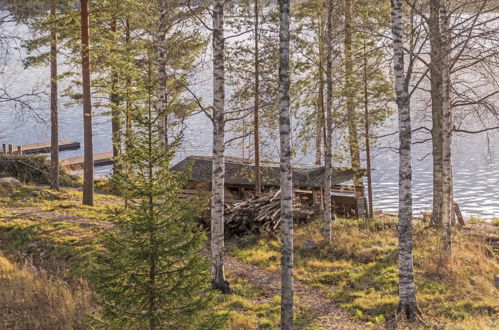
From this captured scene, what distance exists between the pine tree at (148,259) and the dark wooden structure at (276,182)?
47.8ft

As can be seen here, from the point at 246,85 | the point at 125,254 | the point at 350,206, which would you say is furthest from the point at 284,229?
the point at 350,206

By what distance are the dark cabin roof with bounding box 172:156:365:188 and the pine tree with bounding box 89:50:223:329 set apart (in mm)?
13995

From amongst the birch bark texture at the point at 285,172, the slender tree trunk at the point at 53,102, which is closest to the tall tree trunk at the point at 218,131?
the birch bark texture at the point at 285,172

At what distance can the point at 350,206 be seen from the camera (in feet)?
83.1

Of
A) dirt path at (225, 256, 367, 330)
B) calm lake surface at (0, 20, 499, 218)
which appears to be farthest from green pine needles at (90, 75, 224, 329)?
calm lake surface at (0, 20, 499, 218)

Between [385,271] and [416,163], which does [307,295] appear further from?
[416,163]

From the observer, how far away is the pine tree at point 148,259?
26.8ft

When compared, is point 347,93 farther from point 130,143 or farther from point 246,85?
point 130,143

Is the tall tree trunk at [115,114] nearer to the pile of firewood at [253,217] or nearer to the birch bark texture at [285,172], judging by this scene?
the birch bark texture at [285,172]

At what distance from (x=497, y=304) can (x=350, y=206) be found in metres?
12.7

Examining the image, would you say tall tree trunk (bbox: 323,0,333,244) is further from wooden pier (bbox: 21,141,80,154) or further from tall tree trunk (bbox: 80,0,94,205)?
wooden pier (bbox: 21,141,80,154)

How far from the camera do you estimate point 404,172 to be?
11.7m

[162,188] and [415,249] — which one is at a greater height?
[162,188]

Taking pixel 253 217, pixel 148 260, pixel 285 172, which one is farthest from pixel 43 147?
pixel 148 260
